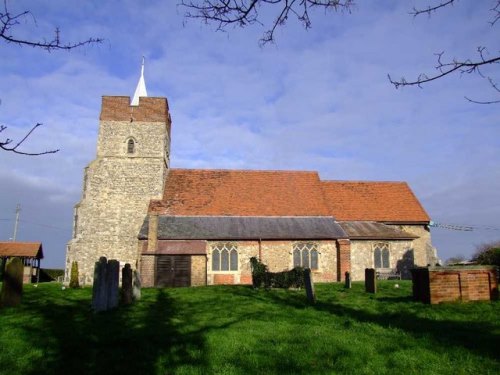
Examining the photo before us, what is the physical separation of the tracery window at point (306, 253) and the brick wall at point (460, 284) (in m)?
14.3

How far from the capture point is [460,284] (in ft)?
34.7

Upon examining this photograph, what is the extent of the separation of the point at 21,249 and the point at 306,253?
88.1 ft

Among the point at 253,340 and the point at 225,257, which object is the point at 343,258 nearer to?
the point at 225,257

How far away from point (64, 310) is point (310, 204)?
19.4 metres

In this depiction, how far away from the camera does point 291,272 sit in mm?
16859

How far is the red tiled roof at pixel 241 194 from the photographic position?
2661cm

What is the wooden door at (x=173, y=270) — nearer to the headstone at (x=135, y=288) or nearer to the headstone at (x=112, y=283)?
the headstone at (x=135, y=288)

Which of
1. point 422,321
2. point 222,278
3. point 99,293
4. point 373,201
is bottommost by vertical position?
point 422,321

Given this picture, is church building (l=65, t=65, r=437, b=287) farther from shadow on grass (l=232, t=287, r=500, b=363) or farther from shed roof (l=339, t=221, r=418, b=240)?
shadow on grass (l=232, t=287, r=500, b=363)

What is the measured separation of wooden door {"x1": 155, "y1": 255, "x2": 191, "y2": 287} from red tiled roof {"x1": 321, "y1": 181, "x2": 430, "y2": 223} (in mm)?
10344

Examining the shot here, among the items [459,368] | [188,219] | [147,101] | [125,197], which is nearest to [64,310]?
[459,368]

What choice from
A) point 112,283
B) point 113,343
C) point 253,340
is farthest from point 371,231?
point 113,343

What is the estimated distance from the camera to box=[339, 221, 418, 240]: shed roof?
2547cm

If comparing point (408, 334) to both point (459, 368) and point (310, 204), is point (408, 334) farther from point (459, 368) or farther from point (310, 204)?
point (310, 204)
